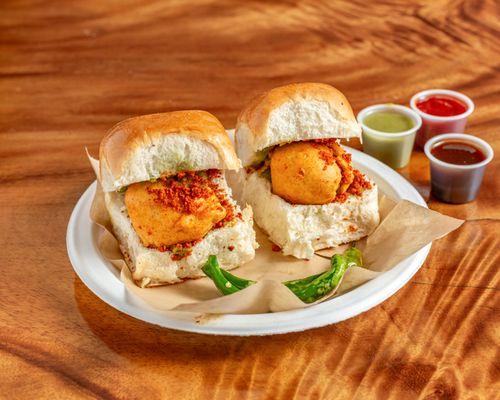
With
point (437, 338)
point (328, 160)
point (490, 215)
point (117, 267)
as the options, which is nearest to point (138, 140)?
point (117, 267)

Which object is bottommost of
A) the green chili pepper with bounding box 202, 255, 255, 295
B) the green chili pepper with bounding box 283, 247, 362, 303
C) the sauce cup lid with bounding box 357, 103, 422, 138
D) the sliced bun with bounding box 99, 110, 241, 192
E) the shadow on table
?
the shadow on table

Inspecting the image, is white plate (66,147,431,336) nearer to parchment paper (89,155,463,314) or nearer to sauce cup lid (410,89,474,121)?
parchment paper (89,155,463,314)

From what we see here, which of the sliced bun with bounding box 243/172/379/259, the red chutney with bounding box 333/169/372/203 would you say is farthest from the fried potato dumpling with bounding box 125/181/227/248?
the red chutney with bounding box 333/169/372/203

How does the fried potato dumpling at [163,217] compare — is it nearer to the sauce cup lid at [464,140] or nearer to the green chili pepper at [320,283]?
the green chili pepper at [320,283]

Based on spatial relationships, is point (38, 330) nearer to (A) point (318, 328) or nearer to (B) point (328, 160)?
(A) point (318, 328)

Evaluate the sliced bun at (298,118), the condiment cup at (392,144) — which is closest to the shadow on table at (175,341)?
the sliced bun at (298,118)

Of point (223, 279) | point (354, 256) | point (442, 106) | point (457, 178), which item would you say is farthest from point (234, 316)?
point (442, 106)
